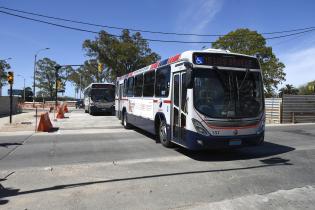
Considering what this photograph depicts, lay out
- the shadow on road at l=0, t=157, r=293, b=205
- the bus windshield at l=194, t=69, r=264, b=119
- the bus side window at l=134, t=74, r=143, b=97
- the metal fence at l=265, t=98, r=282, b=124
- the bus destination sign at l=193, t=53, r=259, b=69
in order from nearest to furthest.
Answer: the shadow on road at l=0, t=157, r=293, b=205 → the bus windshield at l=194, t=69, r=264, b=119 → the bus destination sign at l=193, t=53, r=259, b=69 → the bus side window at l=134, t=74, r=143, b=97 → the metal fence at l=265, t=98, r=282, b=124

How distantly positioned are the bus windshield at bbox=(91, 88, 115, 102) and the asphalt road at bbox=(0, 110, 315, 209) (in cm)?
1915

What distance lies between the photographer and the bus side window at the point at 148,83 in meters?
13.4

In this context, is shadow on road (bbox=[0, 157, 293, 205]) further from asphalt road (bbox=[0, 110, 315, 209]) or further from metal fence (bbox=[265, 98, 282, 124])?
metal fence (bbox=[265, 98, 282, 124])

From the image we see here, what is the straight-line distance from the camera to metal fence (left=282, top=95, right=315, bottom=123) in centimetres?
2414

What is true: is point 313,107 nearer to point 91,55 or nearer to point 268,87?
point 268,87

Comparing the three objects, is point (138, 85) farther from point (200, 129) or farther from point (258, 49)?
point (258, 49)

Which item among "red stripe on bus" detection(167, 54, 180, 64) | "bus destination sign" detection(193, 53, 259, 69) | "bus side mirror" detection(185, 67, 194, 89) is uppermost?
"red stripe on bus" detection(167, 54, 180, 64)

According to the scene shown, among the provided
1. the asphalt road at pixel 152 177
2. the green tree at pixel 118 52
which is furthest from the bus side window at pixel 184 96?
the green tree at pixel 118 52

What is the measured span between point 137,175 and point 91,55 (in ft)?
138

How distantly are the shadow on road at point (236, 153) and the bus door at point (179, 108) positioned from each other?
699 millimetres

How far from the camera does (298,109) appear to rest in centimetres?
2448

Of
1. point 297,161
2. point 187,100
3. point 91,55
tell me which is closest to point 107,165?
point 187,100

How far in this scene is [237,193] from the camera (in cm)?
647

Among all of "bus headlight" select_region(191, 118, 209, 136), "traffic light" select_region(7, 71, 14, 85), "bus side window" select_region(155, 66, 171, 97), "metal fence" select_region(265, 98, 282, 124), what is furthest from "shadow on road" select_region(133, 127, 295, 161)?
"traffic light" select_region(7, 71, 14, 85)
